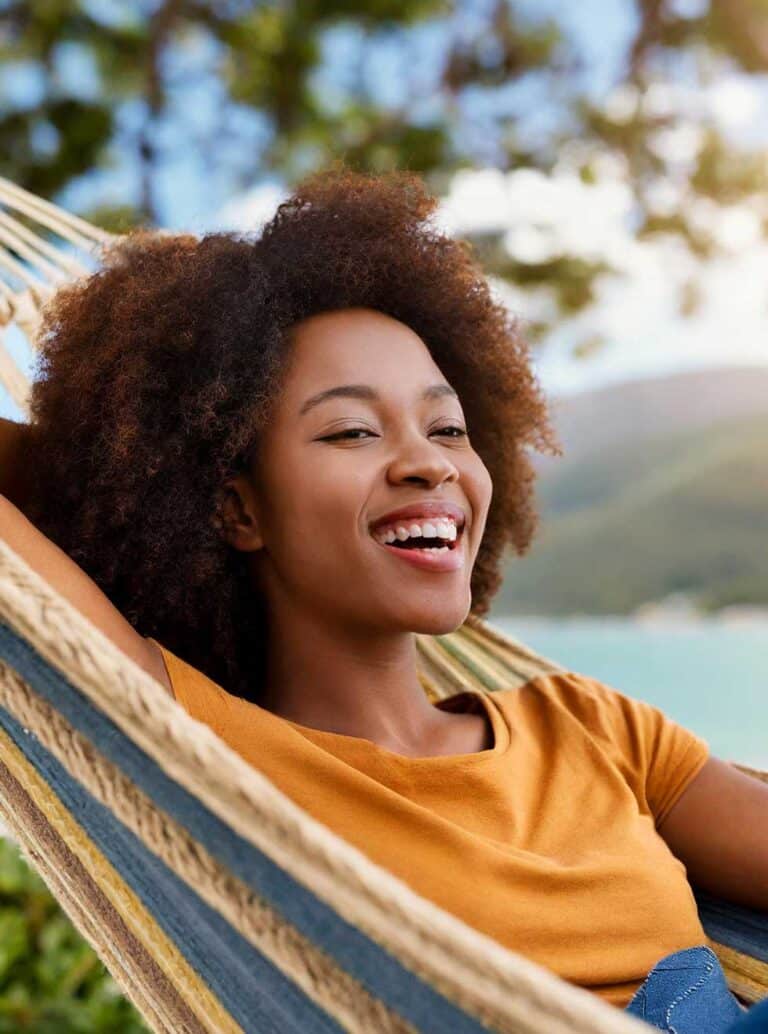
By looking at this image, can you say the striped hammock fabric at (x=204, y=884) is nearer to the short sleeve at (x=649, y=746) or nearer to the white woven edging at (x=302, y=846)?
the white woven edging at (x=302, y=846)

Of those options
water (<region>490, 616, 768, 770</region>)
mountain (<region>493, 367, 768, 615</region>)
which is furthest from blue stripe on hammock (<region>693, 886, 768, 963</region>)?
mountain (<region>493, 367, 768, 615</region>)

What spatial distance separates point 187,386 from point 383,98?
4.43 meters

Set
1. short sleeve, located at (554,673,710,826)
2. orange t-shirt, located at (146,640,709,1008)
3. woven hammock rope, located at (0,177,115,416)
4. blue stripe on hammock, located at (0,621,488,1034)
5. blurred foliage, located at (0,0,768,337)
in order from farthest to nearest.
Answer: blurred foliage, located at (0,0,768,337), woven hammock rope, located at (0,177,115,416), short sleeve, located at (554,673,710,826), orange t-shirt, located at (146,640,709,1008), blue stripe on hammock, located at (0,621,488,1034)

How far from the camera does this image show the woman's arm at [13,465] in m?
1.52

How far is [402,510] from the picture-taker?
140 centimetres

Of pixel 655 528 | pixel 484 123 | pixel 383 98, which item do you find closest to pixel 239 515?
pixel 383 98

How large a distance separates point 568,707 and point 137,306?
0.78 metres

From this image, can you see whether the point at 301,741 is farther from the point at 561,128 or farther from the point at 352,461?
the point at 561,128

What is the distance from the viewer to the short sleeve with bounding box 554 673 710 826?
1.57 m

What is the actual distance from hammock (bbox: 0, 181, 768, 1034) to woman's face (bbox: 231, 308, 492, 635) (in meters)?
0.38

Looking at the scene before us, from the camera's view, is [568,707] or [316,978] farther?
[568,707]

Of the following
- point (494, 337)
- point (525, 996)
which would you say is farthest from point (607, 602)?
point (525, 996)

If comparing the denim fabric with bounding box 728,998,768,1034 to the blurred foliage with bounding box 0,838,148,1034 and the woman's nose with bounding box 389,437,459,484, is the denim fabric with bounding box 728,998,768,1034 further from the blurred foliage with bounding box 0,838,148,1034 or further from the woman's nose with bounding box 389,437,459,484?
the blurred foliage with bounding box 0,838,148,1034

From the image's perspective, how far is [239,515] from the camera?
1534 millimetres
